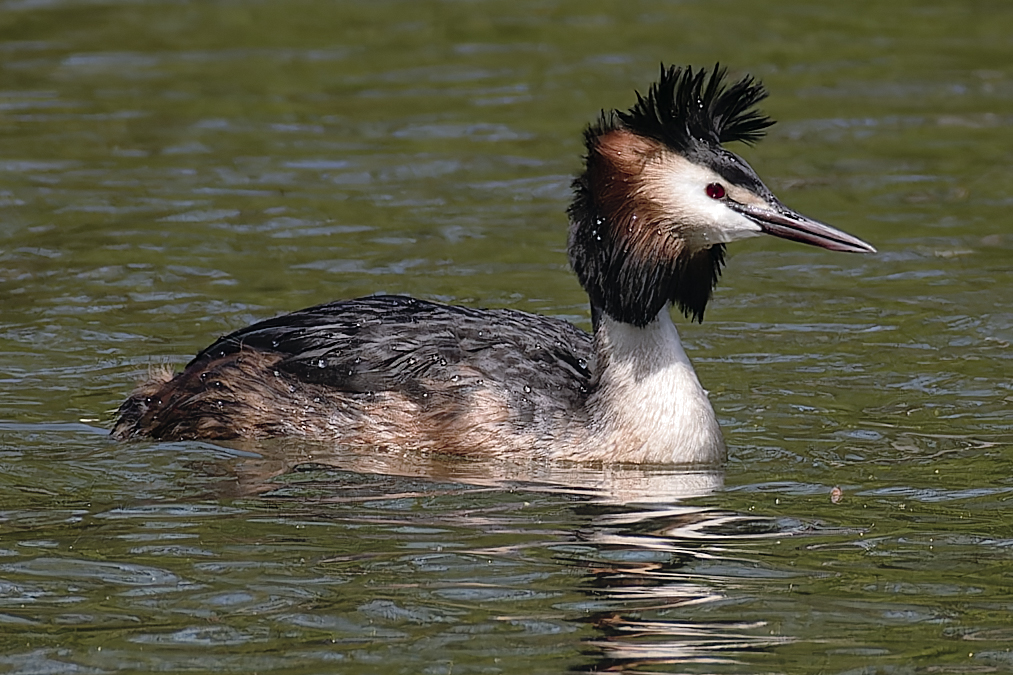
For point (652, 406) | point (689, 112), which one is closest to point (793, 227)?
point (689, 112)

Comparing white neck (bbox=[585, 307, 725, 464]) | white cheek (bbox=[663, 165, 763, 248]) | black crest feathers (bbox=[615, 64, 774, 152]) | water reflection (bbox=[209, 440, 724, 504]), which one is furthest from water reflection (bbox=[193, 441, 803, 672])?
black crest feathers (bbox=[615, 64, 774, 152])

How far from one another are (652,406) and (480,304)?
301 centimetres

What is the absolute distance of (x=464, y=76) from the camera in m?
17.7

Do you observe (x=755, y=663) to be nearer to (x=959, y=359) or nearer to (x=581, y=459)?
(x=581, y=459)

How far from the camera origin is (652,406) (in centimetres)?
988

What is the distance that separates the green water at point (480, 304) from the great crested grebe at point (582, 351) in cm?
22

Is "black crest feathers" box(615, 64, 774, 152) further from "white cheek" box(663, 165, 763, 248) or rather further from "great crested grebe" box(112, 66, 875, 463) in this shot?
"white cheek" box(663, 165, 763, 248)

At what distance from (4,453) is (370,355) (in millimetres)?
1868

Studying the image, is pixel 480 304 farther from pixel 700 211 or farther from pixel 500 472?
pixel 700 211

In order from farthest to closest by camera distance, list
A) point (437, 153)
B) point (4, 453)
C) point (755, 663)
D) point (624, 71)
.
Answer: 1. point (624, 71)
2. point (437, 153)
3. point (4, 453)
4. point (755, 663)

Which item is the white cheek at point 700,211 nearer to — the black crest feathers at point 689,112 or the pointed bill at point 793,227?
the pointed bill at point 793,227

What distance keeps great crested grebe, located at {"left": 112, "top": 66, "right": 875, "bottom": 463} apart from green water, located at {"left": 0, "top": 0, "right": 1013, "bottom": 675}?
22 centimetres

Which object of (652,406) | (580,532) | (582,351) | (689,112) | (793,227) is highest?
(689,112)

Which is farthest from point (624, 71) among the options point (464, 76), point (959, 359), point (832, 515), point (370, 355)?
point (832, 515)
